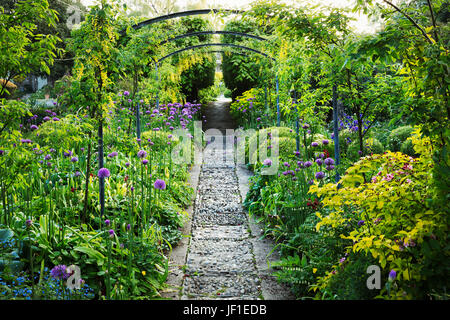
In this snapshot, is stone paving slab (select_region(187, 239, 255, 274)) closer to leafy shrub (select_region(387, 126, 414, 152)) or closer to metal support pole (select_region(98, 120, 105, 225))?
metal support pole (select_region(98, 120, 105, 225))

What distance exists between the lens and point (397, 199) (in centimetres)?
194

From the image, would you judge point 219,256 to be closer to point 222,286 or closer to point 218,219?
point 222,286

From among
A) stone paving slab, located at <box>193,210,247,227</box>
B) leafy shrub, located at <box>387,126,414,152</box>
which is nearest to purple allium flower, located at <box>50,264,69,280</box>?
stone paving slab, located at <box>193,210,247,227</box>

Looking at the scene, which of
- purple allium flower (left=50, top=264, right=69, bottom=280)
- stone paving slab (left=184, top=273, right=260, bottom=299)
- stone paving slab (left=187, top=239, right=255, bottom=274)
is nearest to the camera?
purple allium flower (left=50, top=264, right=69, bottom=280)

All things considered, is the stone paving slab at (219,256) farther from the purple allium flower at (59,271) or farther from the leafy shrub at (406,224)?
the purple allium flower at (59,271)

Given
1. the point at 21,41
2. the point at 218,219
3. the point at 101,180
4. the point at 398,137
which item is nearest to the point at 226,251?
the point at 218,219

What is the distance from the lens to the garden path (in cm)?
287

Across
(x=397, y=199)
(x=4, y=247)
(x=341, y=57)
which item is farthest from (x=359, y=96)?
(x=4, y=247)

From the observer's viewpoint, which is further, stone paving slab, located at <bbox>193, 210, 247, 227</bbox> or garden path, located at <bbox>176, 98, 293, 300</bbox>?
stone paving slab, located at <bbox>193, 210, 247, 227</bbox>

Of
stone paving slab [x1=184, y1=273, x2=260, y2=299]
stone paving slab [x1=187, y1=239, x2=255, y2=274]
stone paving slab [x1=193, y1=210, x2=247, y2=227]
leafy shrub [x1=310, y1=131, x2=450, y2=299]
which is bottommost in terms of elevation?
stone paving slab [x1=184, y1=273, x2=260, y2=299]

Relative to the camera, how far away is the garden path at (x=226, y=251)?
287cm

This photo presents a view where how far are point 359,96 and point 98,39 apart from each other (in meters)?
2.48

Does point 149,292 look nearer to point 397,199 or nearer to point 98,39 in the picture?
point 397,199

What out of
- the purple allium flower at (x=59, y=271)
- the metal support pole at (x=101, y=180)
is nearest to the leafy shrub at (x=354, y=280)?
the purple allium flower at (x=59, y=271)
